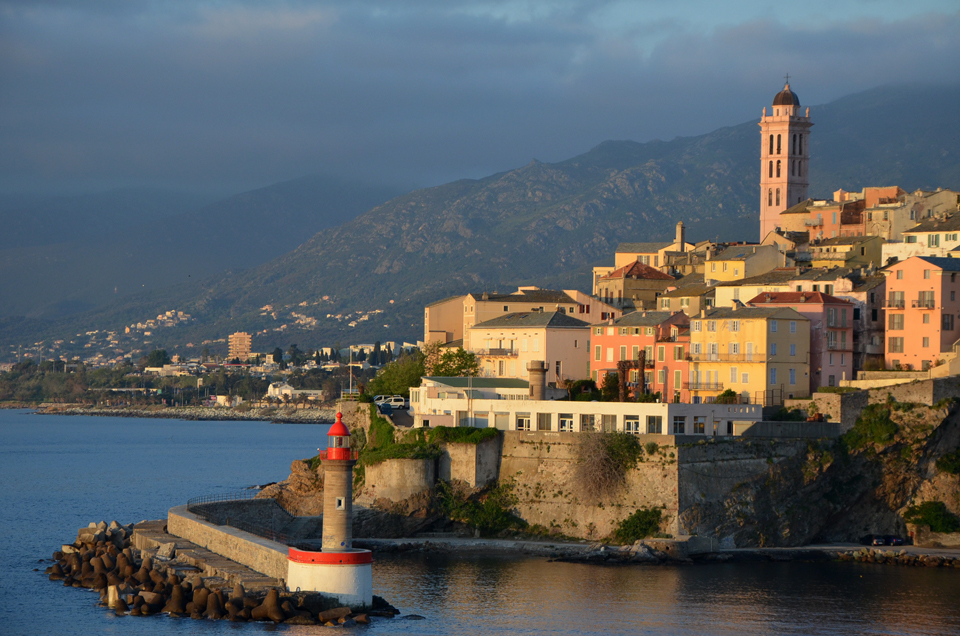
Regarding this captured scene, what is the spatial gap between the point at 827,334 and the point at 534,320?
61.8 ft

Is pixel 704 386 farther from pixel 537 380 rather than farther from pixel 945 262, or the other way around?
pixel 945 262

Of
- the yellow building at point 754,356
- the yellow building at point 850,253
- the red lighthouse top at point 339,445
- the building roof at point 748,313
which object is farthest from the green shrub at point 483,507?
the yellow building at point 850,253

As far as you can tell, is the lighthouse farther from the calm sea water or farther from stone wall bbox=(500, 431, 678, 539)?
stone wall bbox=(500, 431, 678, 539)

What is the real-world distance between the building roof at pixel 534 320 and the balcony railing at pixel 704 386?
37.9 feet

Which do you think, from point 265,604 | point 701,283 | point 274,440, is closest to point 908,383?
point 701,283

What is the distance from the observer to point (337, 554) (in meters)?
42.3

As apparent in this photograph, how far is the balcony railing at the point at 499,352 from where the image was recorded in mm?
79625

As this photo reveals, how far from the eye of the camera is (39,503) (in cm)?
8462

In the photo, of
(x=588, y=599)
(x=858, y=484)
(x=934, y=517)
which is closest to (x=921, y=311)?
(x=858, y=484)

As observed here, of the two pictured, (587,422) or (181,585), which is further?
(587,422)

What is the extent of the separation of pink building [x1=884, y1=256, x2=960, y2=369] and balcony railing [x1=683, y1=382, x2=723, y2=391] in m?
9.37

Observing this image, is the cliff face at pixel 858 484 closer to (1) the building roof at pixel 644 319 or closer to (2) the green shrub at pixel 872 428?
(2) the green shrub at pixel 872 428

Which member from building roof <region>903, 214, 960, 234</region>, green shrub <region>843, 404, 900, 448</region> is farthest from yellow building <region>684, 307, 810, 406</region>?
building roof <region>903, 214, 960, 234</region>

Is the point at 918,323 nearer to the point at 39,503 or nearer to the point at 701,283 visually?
the point at 701,283
